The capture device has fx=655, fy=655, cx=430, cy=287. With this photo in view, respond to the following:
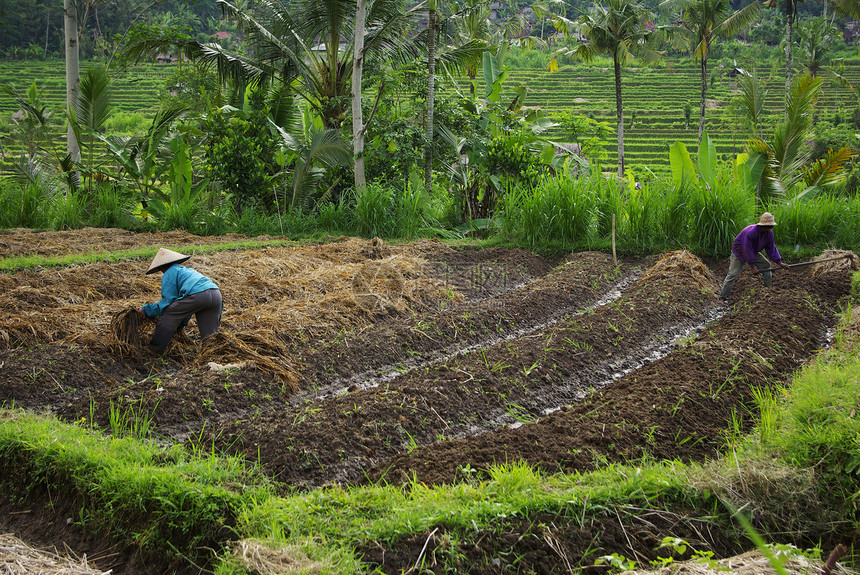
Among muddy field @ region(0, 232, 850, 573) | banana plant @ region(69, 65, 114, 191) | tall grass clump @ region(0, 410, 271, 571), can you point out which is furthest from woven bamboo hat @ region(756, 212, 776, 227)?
banana plant @ region(69, 65, 114, 191)

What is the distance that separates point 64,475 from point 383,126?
10508mm

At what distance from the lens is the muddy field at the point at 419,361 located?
14.9 feet

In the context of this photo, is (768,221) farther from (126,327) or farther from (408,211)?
(126,327)

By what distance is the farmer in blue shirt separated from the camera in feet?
19.4

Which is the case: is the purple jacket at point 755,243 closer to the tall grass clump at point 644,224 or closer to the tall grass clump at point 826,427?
the tall grass clump at point 644,224

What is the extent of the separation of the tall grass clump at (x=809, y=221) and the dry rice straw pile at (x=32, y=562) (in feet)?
34.9

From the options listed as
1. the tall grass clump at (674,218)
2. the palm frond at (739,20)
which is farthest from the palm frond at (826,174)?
the palm frond at (739,20)

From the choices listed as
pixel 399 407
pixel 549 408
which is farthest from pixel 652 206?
pixel 399 407

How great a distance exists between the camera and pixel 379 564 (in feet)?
10.1

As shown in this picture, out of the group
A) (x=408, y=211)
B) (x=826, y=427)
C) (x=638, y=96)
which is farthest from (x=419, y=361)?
(x=638, y=96)

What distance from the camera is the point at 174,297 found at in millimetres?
5941

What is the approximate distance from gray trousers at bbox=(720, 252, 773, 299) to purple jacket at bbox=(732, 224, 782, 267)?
0.16 m

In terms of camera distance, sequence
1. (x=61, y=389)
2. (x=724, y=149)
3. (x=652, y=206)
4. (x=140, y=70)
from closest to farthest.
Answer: (x=61, y=389) → (x=652, y=206) → (x=724, y=149) → (x=140, y=70)

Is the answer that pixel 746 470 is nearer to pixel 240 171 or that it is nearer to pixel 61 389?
pixel 61 389
